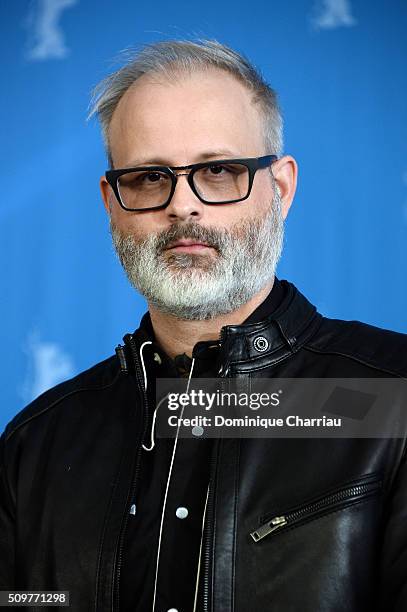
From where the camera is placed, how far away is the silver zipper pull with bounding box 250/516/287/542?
1520 millimetres

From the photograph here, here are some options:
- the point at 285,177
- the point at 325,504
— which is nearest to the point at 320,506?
the point at 325,504

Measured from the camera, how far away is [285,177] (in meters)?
1.93

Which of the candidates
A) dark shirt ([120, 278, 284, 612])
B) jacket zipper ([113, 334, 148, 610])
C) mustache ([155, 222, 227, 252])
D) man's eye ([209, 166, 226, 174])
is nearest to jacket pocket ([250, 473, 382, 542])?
dark shirt ([120, 278, 284, 612])

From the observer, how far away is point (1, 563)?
1.84m

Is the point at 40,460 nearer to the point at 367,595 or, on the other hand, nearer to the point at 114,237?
the point at 114,237

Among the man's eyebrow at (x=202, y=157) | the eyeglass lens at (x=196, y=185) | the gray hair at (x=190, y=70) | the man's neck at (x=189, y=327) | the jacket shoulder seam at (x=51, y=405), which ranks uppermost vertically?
the gray hair at (x=190, y=70)

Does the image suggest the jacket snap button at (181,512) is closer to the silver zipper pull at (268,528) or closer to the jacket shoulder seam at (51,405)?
the silver zipper pull at (268,528)

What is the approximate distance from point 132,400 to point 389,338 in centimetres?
54

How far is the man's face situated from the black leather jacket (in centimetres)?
11

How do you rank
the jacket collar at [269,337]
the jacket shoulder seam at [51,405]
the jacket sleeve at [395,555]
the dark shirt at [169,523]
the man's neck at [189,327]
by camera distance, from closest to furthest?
the jacket sleeve at [395,555] → the dark shirt at [169,523] → the jacket collar at [269,337] → the man's neck at [189,327] → the jacket shoulder seam at [51,405]

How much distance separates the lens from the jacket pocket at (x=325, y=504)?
1.51 meters

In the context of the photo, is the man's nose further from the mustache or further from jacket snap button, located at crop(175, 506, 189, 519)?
jacket snap button, located at crop(175, 506, 189, 519)

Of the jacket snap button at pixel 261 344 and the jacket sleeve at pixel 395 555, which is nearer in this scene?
the jacket sleeve at pixel 395 555

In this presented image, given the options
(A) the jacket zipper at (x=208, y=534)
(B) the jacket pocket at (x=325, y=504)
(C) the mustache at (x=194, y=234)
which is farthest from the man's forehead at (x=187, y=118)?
(B) the jacket pocket at (x=325, y=504)
